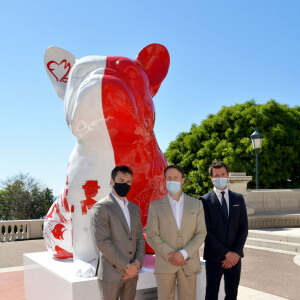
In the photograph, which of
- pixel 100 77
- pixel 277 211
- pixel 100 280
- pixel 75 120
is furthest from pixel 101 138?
pixel 277 211

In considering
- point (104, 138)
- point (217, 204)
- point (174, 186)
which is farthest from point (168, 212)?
point (104, 138)

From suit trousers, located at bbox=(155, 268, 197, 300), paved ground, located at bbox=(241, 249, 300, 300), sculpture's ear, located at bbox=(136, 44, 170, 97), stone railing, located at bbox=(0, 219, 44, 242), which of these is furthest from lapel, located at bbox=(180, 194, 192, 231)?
stone railing, located at bbox=(0, 219, 44, 242)

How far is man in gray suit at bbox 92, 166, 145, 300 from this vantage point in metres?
2.43

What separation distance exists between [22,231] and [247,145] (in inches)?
434

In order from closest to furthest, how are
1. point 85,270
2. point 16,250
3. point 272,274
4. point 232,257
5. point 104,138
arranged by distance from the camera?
point 232,257
point 85,270
point 104,138
point 272,274
point 16,250

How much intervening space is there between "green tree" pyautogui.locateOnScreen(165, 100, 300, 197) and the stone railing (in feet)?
29.1

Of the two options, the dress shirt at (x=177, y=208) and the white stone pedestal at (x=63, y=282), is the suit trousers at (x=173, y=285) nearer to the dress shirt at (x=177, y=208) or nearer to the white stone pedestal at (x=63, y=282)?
the dress shirt at (x=177, y=208)

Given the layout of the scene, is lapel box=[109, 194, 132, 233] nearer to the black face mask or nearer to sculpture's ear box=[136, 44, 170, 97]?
the black face mask

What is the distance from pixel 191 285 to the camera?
2.69m

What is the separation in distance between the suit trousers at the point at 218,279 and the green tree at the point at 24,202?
15.9 m

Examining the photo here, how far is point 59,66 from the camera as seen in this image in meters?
4.07

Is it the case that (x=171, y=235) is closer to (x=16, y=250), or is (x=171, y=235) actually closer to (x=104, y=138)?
(x=104, y=138)

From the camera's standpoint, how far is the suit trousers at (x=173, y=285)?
262 cm

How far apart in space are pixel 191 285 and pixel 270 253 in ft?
20.1
